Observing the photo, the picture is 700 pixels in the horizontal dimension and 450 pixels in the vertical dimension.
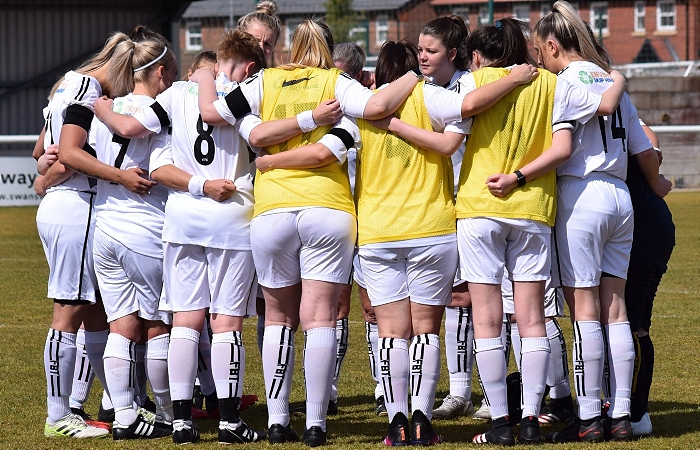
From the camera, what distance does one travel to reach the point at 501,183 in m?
5.07

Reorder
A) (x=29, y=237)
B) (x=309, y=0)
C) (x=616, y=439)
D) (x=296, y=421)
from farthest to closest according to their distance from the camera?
1. (x=309, y=0)
2. (x=29, y=237)
3. (x=296, y=421)
4. (x=616, y=439)

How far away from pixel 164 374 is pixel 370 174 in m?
1.54

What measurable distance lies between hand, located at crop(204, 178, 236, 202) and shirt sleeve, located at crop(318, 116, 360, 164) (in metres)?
0.53

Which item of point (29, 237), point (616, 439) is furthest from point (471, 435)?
point (29, 237)

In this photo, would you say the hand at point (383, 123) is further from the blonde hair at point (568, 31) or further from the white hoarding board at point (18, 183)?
the white hoarding board at point (18, 183)

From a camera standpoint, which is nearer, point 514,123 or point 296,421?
point 514,123

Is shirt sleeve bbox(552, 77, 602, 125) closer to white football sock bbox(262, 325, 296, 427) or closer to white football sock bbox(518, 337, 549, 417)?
white football sock bbox(518, 337, 549, 417)

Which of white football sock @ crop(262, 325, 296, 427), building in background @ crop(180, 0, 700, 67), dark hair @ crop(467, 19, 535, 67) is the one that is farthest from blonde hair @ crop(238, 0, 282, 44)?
building in background @ crop(180, 0, 700, 67)

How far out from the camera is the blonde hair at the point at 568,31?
5.40 metres

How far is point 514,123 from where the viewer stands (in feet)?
16.9

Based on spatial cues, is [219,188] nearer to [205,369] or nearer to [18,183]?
[205,369]

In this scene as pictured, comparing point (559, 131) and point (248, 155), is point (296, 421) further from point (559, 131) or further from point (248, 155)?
point (559, 131)

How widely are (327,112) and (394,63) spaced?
783 millimetres

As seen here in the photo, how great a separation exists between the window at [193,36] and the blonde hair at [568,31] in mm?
26973
